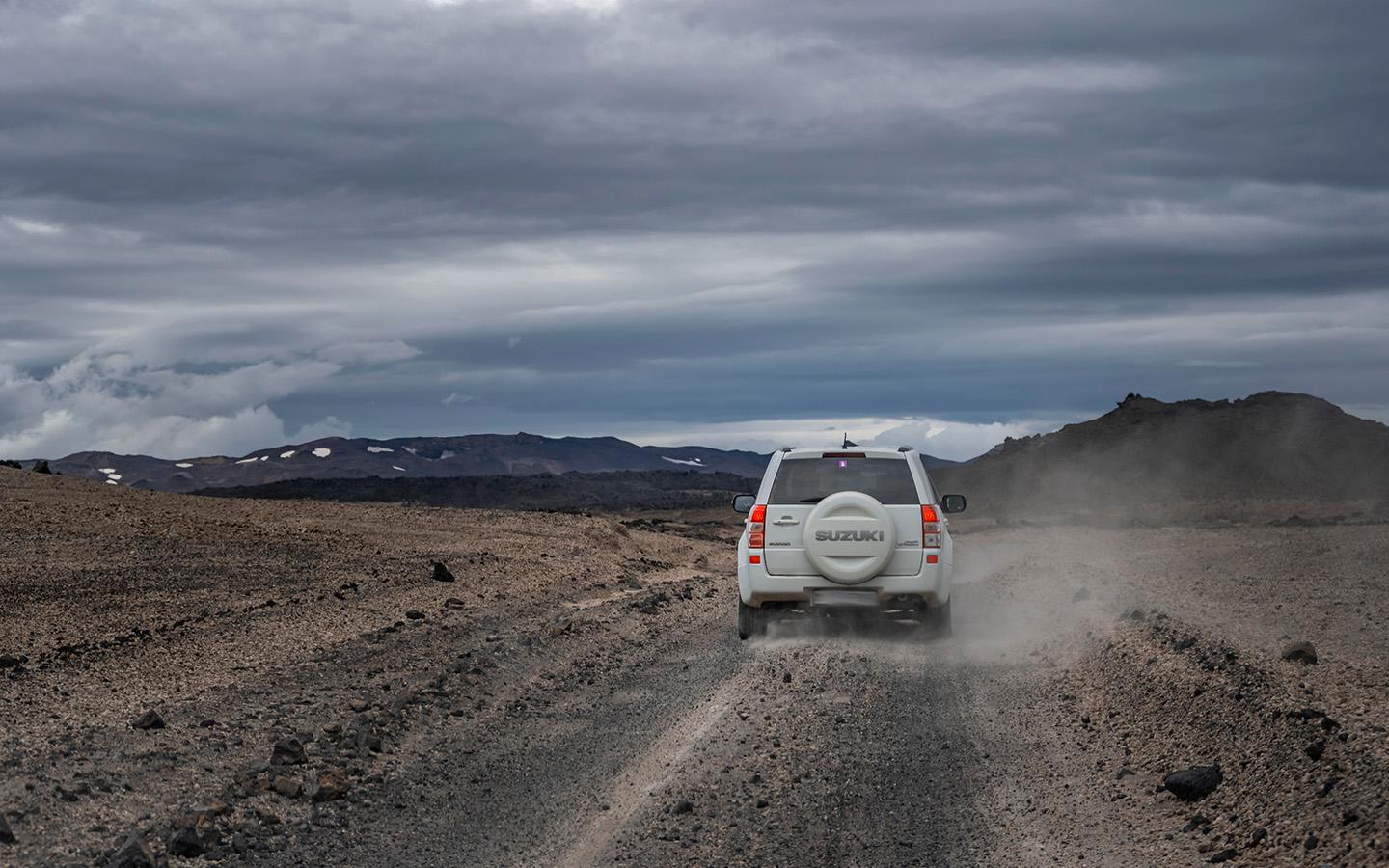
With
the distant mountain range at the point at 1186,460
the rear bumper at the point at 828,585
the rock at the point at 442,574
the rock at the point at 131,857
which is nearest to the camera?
the rock at the point at 131,857

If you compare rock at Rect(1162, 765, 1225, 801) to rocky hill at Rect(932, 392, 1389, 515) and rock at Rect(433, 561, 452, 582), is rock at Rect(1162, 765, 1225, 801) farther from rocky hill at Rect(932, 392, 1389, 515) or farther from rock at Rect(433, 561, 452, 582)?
rocky hill at Rect(932, 392, 1389, 515)

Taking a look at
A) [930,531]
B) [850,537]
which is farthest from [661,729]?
[930,531]

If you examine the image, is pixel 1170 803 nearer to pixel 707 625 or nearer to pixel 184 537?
pixel 707 625

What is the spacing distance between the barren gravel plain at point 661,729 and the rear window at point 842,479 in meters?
1.58

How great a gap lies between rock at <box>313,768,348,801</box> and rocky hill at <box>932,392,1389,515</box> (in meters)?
54.1

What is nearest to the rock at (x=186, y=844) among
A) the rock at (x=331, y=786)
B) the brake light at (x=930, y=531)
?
the rock at (x=331, y=786)

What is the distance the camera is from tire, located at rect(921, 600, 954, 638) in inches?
547

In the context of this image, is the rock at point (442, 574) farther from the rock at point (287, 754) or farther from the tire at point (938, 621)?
the rock at point (287, 754)

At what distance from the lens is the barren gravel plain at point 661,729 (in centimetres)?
700

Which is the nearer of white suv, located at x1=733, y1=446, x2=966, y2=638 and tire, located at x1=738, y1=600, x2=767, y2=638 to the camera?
white suv, located at x1=733, y1=446, x2=966, y2=638

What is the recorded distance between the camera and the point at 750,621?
14445 millimetres

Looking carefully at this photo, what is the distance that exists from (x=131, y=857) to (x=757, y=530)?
838 centimetres

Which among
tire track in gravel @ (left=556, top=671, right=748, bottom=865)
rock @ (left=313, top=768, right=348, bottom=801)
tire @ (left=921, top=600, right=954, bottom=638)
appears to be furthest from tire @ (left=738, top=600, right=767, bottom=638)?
rock @ (left=313, top=768, right=348, bottom=801)

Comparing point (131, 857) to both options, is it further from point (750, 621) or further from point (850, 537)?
point (750, 621)
